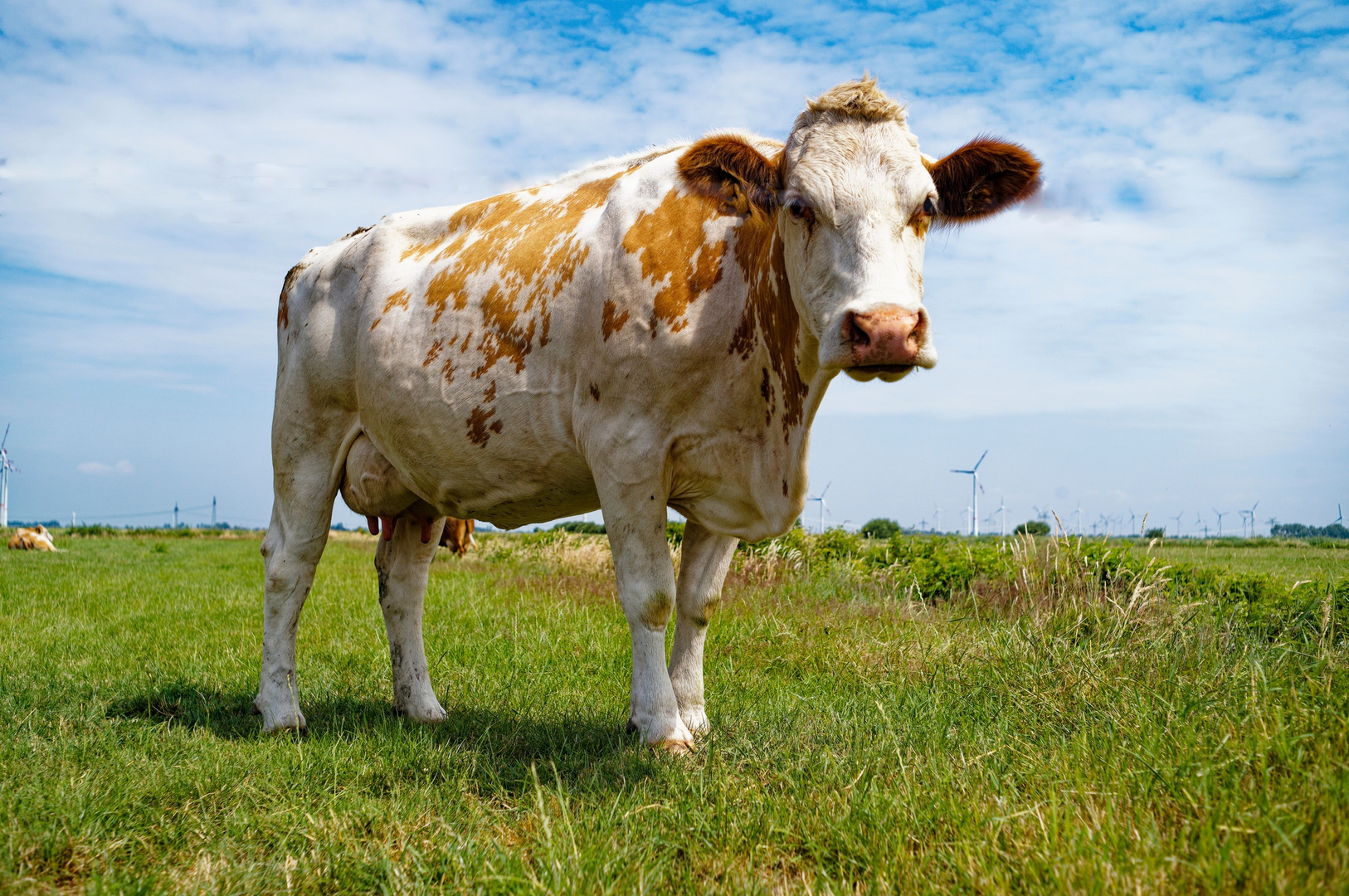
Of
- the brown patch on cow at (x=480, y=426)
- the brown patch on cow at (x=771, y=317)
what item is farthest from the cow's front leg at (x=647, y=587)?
the brown patch on cow at (x=480, y=426)

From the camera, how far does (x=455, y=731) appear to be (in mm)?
5152

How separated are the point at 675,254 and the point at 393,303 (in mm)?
1993

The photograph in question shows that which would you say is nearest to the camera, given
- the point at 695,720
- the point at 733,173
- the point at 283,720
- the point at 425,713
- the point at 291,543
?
the point at 733,173

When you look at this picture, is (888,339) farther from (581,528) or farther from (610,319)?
(581,528)

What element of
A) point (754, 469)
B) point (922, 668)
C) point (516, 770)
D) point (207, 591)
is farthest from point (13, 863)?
point (207, 591)

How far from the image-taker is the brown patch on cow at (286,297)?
6469 mm

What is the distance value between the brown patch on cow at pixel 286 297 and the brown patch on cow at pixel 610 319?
302 centimetres

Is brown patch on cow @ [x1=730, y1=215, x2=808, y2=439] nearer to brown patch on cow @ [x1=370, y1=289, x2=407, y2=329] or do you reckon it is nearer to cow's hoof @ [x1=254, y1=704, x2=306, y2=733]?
brown patch on cow @ [x1=370, y1=289, x2=407, y2=329]

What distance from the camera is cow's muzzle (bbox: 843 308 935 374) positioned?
11.1ft

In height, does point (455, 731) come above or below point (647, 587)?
below

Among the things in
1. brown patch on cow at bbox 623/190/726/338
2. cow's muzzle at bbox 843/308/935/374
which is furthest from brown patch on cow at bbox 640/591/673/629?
cow's muzzle at bbox 843/308/935/374

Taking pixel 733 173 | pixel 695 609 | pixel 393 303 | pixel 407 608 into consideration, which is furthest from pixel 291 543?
pixel 733 173

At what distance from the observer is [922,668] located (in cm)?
591

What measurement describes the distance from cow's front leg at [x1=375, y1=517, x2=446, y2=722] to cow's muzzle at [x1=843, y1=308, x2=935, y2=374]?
11.8 ft
